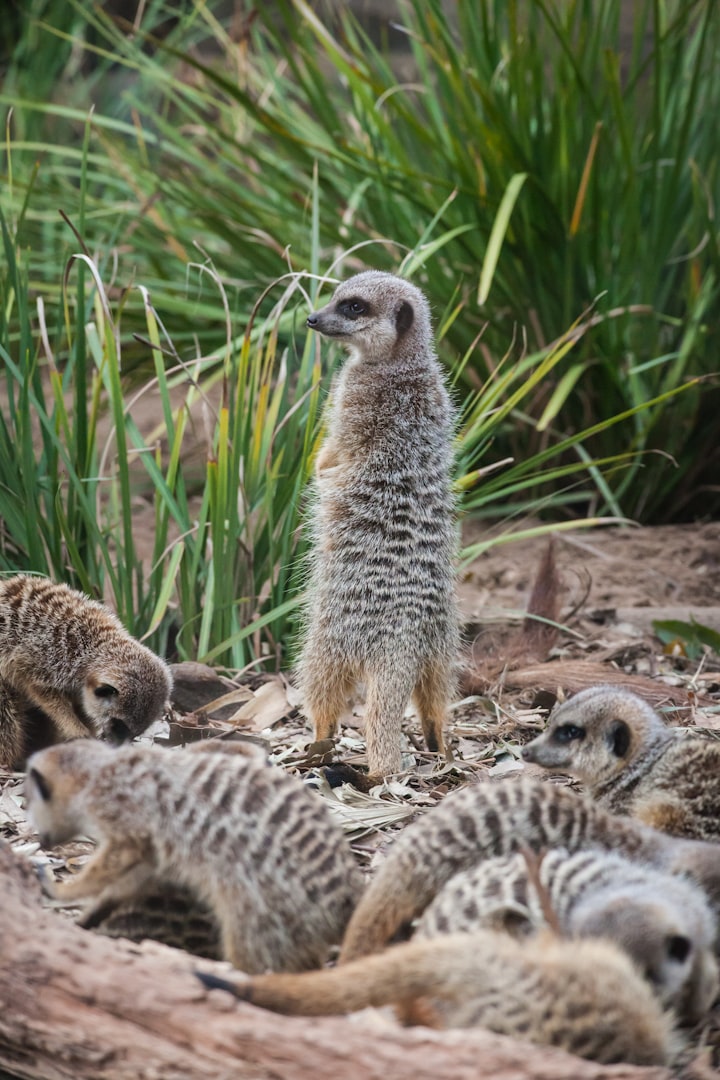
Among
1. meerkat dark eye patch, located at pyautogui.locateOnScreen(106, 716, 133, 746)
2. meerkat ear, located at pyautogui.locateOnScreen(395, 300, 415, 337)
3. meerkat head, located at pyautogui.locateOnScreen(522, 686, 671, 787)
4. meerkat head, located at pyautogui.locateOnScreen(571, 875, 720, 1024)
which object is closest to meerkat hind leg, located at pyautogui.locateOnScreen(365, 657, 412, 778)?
meerkat head, located at pyautogui.locateOnScreen(522, 686, 671, 787)

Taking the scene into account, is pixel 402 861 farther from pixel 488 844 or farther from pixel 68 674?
pixel 68 674

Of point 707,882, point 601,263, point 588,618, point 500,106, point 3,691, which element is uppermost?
point 500,106

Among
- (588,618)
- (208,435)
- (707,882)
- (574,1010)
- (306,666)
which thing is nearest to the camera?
(574,1010)

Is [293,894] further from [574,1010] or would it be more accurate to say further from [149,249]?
[149,249]

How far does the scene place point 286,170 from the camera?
5.77m

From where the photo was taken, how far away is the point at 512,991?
1602 millimetres

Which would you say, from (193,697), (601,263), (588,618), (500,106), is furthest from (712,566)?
(193,697)

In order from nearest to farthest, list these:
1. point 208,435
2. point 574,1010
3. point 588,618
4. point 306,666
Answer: point 574,1010 < point 306,666 < point 208,435 < point 588,618

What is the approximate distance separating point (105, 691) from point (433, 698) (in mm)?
801

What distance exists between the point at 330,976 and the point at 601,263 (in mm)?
3808

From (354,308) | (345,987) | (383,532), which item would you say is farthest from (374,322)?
(345,987)

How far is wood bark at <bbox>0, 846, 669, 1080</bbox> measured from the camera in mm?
1455

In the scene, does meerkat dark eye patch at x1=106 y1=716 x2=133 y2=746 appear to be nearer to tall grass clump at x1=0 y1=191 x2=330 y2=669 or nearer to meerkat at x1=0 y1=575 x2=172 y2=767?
meerkat at x1=0 y1=575 x2=172 y2=767

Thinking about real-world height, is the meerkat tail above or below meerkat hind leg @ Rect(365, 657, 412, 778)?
above
